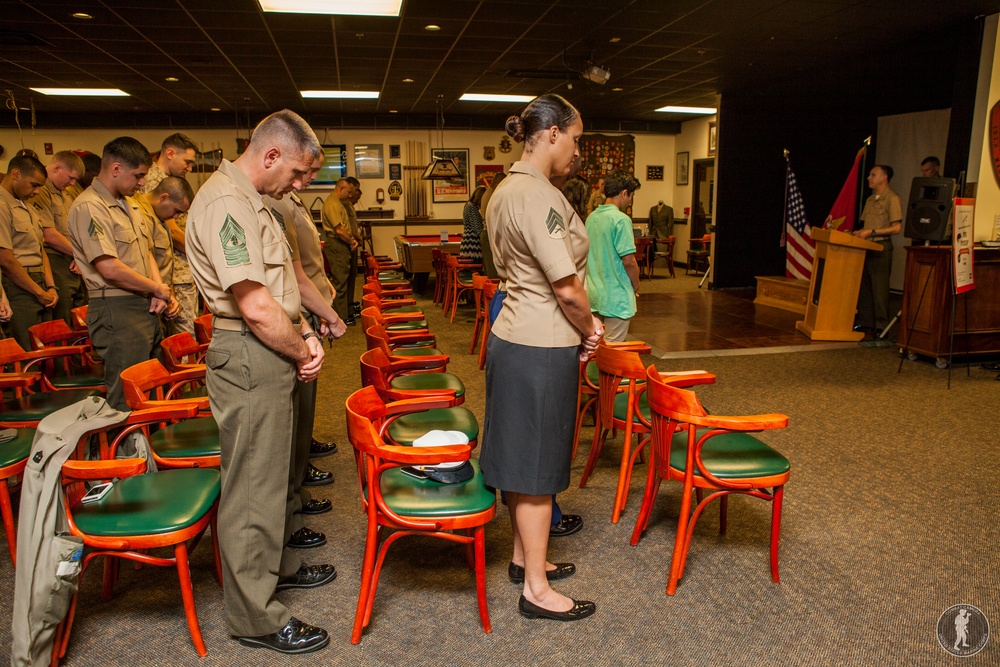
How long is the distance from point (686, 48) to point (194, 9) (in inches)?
201

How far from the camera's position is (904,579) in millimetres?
2422

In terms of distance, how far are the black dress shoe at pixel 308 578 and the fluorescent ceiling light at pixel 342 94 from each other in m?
9.30

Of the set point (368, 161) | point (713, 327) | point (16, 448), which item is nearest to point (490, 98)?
point (368, 161)

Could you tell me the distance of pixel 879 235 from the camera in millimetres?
6484

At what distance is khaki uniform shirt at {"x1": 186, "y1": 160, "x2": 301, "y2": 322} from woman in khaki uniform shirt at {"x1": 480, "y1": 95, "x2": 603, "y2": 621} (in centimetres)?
69

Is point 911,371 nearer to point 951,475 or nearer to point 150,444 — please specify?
point 951,475

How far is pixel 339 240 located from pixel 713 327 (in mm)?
4315

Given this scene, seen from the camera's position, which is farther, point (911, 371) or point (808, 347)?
point (808, 347)

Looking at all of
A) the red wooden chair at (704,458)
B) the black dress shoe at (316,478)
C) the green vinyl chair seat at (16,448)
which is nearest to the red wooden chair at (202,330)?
the black dress shoe at (316,478)

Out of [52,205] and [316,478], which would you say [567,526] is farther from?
[52,205]

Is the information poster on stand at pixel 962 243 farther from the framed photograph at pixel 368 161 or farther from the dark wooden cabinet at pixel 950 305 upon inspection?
the framed photograph at pixel 368 161

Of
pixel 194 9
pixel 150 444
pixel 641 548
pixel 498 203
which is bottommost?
pixel 641 548

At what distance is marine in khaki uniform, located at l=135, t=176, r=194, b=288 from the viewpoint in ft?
12.8

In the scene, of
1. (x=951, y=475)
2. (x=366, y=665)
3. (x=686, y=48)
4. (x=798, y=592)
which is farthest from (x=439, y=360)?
(x=686, y=48)
